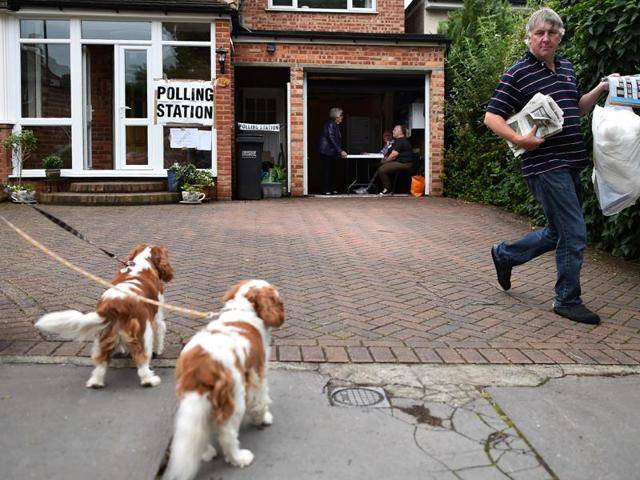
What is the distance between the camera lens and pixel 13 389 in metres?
3.51

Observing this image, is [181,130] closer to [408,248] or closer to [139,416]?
[408,248]

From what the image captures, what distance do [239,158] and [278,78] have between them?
168 inches

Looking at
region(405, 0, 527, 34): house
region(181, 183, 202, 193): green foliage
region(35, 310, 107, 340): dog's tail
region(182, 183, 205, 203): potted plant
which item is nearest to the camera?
region(35, 310, 107, 340): dog's tail

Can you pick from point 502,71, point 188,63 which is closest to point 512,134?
point 502,71

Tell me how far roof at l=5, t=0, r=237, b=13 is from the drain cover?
11.6 metres

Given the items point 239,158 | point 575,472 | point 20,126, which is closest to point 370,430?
point 575,472

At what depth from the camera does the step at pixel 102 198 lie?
12.5 metres

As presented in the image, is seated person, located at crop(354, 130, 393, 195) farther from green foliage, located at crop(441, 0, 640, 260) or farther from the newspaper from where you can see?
the newspaper

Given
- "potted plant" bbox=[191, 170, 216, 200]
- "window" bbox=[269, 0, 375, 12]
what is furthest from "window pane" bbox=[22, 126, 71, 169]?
"window" bbox=[269, 0, 375, 12]

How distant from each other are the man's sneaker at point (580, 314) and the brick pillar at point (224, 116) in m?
9.82

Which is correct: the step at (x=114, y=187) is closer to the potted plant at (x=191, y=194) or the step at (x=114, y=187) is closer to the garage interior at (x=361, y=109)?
the potted plant at (x=191, y=194)

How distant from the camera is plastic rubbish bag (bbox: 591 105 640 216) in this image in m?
4.87

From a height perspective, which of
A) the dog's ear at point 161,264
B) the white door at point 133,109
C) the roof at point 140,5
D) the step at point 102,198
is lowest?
the dog's ear at point 161,264

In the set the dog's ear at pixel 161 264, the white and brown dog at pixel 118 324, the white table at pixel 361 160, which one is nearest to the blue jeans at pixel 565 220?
the dog's ear at pixel 161 264
